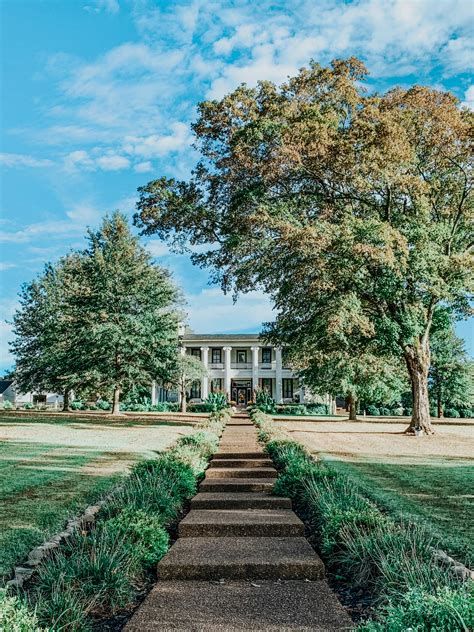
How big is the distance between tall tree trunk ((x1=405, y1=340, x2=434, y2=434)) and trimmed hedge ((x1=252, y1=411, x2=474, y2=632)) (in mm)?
15674

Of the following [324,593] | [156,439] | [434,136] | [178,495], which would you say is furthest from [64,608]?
[434,136]

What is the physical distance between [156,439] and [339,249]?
8.64m

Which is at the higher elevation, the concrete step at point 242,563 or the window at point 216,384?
the window at point 216,384

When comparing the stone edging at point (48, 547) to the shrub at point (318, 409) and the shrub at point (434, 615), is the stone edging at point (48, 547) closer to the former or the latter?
the shrub at point (434, 615)

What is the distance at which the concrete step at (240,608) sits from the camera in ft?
11.8

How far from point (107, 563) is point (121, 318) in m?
25.9

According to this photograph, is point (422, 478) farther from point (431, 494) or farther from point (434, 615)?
point (434, 615)

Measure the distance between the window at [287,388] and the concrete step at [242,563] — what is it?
59901 millimetres

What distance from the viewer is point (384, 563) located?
4117mm

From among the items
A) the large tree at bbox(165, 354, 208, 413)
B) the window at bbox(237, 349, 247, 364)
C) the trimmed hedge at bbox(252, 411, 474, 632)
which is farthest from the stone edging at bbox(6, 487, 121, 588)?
the window at bbox(237, 349, 247, 364)

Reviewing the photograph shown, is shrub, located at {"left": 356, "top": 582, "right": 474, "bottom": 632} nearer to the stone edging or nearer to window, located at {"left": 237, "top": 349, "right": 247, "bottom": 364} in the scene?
the stone edging

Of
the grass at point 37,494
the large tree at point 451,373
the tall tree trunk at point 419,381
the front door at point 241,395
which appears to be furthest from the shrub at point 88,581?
the front door at point 241,395

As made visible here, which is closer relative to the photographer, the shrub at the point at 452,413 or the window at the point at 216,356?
the shrub at the point at 452,413

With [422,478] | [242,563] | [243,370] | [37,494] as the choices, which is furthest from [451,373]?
[242,563]
